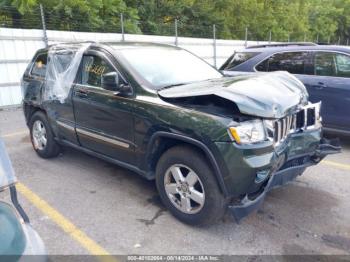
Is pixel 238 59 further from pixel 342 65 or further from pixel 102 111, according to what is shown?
pixel 102 111

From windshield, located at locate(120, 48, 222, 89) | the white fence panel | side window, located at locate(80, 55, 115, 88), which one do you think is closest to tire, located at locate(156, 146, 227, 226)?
windshield, located at locate(120, 48, 222, 89)

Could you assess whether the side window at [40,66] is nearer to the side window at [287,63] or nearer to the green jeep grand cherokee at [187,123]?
the green jeep grand cherokee at [187,123]

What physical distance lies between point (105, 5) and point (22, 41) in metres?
5.47

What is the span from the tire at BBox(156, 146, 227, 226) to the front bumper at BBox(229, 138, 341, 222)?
209 millimetres

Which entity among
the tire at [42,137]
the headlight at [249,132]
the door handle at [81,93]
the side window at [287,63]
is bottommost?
the tire at [42,137]

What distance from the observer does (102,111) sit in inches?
148

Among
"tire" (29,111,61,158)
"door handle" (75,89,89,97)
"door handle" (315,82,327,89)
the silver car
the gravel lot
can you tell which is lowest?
the gravel lot

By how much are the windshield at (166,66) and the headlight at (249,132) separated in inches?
43.1

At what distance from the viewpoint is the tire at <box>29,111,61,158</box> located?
191 inches

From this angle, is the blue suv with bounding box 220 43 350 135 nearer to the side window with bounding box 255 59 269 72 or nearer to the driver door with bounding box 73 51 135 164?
the side window with bounding box 255 59 269 72

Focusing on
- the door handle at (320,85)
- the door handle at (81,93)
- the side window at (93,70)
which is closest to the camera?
the side window at (93,70)

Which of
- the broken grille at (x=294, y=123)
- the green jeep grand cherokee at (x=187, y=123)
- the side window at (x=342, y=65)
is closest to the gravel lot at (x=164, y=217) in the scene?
the green jeep grand cherokee at (x=187, y=123)

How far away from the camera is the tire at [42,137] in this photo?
4.85 meters

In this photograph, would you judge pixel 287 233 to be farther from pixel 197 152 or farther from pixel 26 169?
pixel 26 169
